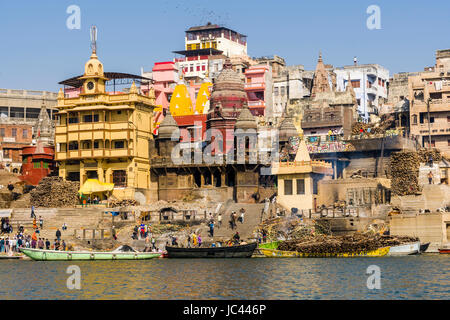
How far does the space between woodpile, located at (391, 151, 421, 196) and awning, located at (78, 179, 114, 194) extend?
90.4ft

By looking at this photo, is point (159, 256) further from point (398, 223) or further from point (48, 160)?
point (48, 160)

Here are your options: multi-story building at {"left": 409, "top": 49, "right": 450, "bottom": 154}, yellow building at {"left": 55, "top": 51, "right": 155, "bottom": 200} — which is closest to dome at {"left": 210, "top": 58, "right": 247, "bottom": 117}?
yellow building at {"left": 55, "top": 51, "right": 155, "bottom": 200}

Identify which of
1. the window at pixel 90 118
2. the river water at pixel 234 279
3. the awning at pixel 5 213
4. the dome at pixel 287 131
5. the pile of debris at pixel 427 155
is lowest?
the river water at pixel 234 279

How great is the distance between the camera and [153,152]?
8800 centimetres

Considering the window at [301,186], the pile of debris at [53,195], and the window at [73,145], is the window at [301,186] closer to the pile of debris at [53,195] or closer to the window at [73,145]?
the pile of debris at [53,195]

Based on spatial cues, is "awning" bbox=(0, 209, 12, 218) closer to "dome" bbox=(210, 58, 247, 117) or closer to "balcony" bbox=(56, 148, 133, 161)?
"balcony" bbox=(56, 148, 133, 161)

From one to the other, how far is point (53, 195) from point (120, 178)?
7.10 m

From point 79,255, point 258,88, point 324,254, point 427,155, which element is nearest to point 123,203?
point 79,255

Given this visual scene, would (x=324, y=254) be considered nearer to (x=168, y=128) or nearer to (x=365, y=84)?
(x=168, y=128)

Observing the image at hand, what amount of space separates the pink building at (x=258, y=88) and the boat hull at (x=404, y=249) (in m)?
42.9

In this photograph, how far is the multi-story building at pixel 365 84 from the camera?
4402 inches

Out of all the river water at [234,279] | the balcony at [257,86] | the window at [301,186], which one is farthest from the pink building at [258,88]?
the river water at [234,279]

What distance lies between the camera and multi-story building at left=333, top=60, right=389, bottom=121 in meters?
112
